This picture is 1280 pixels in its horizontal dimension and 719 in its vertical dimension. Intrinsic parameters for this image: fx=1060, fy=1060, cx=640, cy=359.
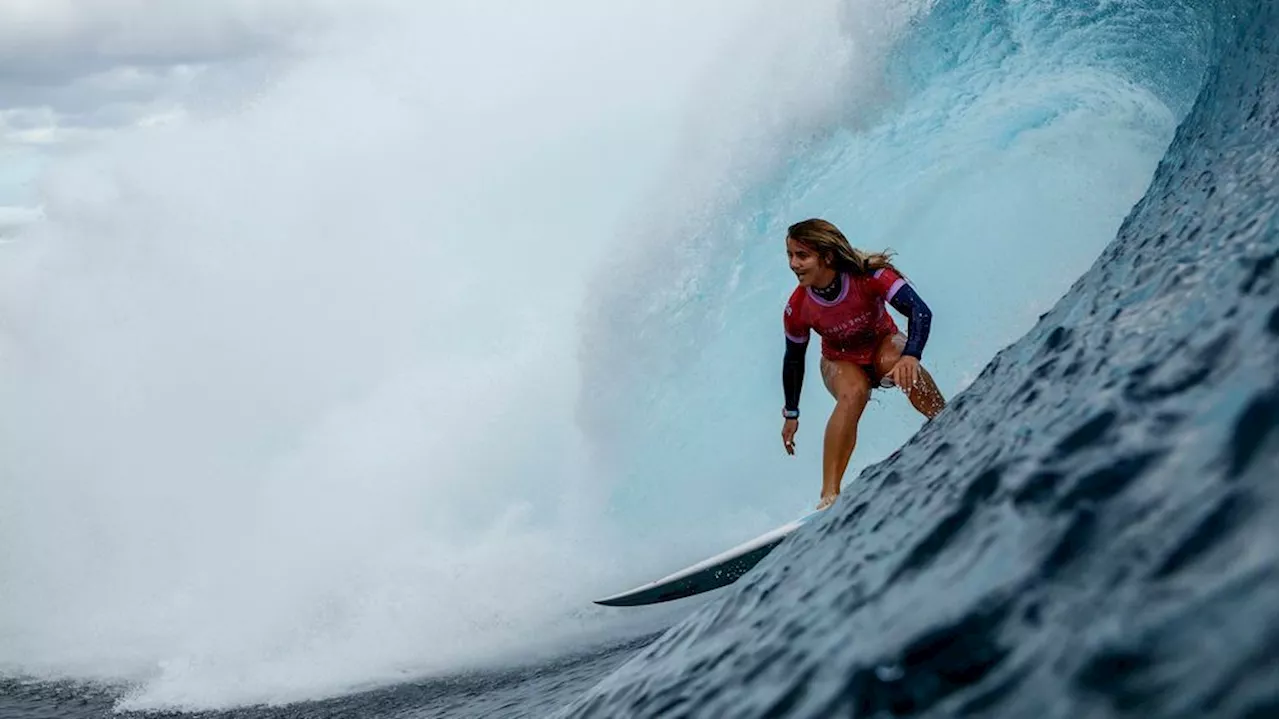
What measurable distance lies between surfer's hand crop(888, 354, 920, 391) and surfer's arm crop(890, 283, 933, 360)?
0.06m

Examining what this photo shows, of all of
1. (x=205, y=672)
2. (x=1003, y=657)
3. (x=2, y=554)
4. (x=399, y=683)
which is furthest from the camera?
(x=2, y=554)

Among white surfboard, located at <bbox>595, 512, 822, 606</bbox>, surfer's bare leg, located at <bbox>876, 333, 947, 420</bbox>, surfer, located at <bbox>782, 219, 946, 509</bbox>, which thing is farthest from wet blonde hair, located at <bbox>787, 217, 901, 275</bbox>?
white surfboard, located at <bbox>595, 512, 822, 606</bbox>

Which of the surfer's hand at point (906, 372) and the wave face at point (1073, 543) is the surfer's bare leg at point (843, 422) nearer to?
the surfer's hand at point (906, 372)

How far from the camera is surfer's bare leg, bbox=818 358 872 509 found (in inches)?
189

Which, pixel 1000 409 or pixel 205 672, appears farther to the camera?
pixel 205 672

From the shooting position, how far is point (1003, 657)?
1.32 metres

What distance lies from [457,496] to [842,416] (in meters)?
4.69

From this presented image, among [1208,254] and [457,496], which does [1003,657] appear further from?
[457,496]

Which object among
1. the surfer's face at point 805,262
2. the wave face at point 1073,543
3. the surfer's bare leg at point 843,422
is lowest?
the wave face at point 1073,543

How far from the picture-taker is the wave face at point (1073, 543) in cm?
119

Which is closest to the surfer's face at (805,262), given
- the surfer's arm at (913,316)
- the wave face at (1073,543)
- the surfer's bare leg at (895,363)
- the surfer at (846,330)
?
the surfer at (846,330)

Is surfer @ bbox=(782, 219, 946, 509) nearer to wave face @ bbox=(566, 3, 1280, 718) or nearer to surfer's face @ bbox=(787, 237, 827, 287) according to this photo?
surfer's face @ bbox=(787, 237, 827, 287)

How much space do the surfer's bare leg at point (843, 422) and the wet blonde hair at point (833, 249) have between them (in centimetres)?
51

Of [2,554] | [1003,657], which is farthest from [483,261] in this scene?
[1003,657]
